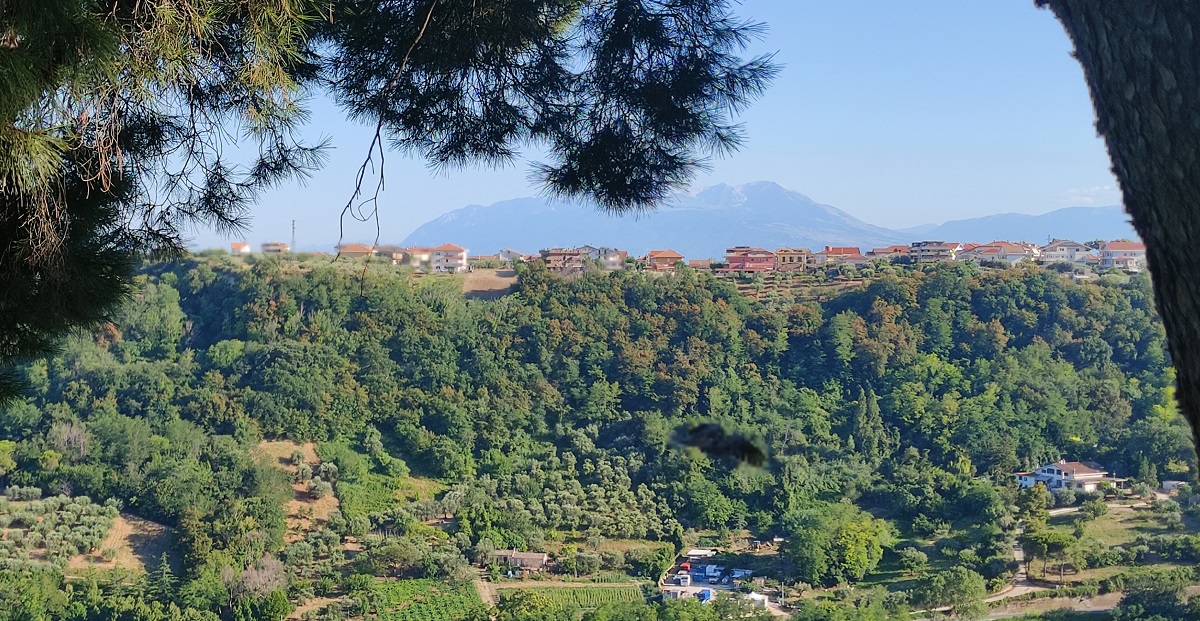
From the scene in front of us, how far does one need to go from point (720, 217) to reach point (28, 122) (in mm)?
37292

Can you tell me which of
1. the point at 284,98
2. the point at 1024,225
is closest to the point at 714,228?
the point at 1024,225

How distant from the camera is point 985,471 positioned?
16.0 m

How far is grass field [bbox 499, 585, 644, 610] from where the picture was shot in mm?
12258

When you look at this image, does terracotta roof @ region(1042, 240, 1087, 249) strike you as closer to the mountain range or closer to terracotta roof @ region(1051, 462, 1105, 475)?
terracotta roof @ region(1051, 462, 1105, 475)

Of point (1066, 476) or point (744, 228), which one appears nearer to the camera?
point (1066, 476)

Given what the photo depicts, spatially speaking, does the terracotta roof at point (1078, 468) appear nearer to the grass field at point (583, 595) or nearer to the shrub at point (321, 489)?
the grass field at point (583, 595)

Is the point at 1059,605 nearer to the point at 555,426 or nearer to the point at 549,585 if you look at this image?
the point at 549,585

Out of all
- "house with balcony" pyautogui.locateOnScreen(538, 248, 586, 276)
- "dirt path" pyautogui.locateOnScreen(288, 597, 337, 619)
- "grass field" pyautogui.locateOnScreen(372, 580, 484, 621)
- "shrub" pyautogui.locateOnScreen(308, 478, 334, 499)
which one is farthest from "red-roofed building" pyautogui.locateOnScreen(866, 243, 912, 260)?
"dirt path" pyautogui.locateOnScreen(288, 597, 337, 619)

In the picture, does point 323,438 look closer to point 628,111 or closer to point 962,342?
point 962,342

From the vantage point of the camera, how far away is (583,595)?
12.6m

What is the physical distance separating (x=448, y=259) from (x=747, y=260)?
6.54 meters

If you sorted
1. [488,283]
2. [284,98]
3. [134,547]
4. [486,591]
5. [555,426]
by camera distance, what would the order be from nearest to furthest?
1. [284,98]
2. [486,591]
3. [134,547]
4. [555,426]
5. [488,283]

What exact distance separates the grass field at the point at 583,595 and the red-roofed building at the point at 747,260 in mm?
8582

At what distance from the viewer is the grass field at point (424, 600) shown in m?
12.4
